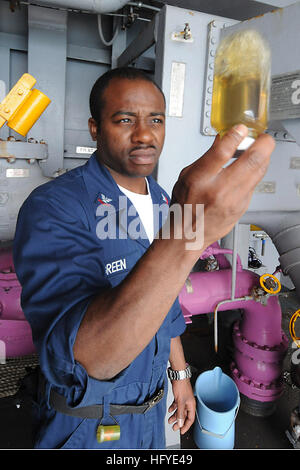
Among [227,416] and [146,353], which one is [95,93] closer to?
[146,353]

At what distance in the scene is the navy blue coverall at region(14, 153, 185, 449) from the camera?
521 mm

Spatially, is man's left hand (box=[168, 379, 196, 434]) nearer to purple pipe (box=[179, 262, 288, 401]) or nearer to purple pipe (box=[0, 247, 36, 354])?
purple pipe (box=[179, 262, 288, 401])

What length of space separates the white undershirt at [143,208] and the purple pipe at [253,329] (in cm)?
72

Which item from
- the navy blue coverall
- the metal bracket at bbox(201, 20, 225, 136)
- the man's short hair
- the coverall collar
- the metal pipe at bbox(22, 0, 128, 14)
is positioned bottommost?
the navy blue coverall

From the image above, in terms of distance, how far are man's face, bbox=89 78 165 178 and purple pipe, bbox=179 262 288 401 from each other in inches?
34.8

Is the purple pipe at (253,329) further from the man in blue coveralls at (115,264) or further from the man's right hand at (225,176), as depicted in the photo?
the man's right hand at (225,176)

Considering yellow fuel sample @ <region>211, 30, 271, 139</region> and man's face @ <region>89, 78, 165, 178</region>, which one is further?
man's face @ <region>89, 78, 165, 178</region>

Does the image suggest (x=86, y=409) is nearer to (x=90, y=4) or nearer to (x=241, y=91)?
(x=241, y=91)

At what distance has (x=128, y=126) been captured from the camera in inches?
36.3

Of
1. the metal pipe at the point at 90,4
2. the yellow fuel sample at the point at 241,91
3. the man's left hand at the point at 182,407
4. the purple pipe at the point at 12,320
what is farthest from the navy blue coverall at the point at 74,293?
the metal pipe at the point at 90,4

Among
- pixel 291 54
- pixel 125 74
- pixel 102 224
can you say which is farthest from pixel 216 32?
pixel 102 224

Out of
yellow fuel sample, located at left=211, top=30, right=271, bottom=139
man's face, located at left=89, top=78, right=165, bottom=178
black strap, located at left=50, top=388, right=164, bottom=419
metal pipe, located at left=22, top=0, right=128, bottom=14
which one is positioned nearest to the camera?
yellow fuel sample, located at left=211, top=30, right=271, bottom=139

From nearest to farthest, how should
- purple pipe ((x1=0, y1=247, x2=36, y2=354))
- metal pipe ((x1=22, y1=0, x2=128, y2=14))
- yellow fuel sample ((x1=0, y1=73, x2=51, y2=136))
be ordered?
yellow fuel sample ((x1=0, y1=73, x2=51, y2=136))
purple pipe ((x1=0, y1=247, x2=36, y2=354))
metal pipe ((x1=22, y1=0, x2=128, y2=14))

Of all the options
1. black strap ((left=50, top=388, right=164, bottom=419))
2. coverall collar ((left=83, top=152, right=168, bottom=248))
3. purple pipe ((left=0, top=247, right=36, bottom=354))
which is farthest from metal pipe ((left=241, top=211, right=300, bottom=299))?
purple pipe ((left=0, top=247, right=36, bottom=354))
